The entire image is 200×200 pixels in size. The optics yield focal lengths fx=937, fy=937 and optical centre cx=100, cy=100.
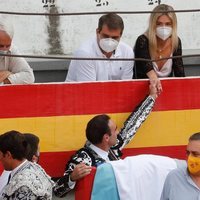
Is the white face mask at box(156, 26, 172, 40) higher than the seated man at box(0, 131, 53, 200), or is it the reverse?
the white face mask at box(156, 26, 172, 40)

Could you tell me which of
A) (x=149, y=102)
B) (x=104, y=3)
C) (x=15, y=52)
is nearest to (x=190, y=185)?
(x=149, y=102)

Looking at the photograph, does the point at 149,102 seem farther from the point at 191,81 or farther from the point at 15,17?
the point at 15,17

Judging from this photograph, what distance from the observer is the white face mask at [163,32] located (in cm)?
671

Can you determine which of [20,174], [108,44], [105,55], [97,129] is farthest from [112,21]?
[20,174]

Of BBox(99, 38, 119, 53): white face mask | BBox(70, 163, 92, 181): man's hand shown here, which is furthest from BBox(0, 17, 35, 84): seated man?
BBox(70, 163, 92, 181): man's hand

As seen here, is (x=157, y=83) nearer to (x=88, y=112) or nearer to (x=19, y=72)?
(x=88, y=112)

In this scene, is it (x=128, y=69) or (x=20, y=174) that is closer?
(x=20, y=174)

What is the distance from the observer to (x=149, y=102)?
259 inches

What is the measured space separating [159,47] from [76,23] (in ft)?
4.26

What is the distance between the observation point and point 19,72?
649 centimetres

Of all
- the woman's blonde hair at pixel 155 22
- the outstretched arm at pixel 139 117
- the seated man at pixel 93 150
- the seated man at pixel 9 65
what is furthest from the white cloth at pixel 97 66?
the seated man at pixel 93 150

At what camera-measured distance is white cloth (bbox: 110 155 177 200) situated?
5938 millimetres

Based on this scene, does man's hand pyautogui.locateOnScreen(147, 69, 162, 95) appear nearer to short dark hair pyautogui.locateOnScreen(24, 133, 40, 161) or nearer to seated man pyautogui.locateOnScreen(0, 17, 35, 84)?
seated man pyautogui.locateOnScreen(0, 17, 35, 84)

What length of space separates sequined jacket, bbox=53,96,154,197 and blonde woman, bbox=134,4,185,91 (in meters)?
0.19
